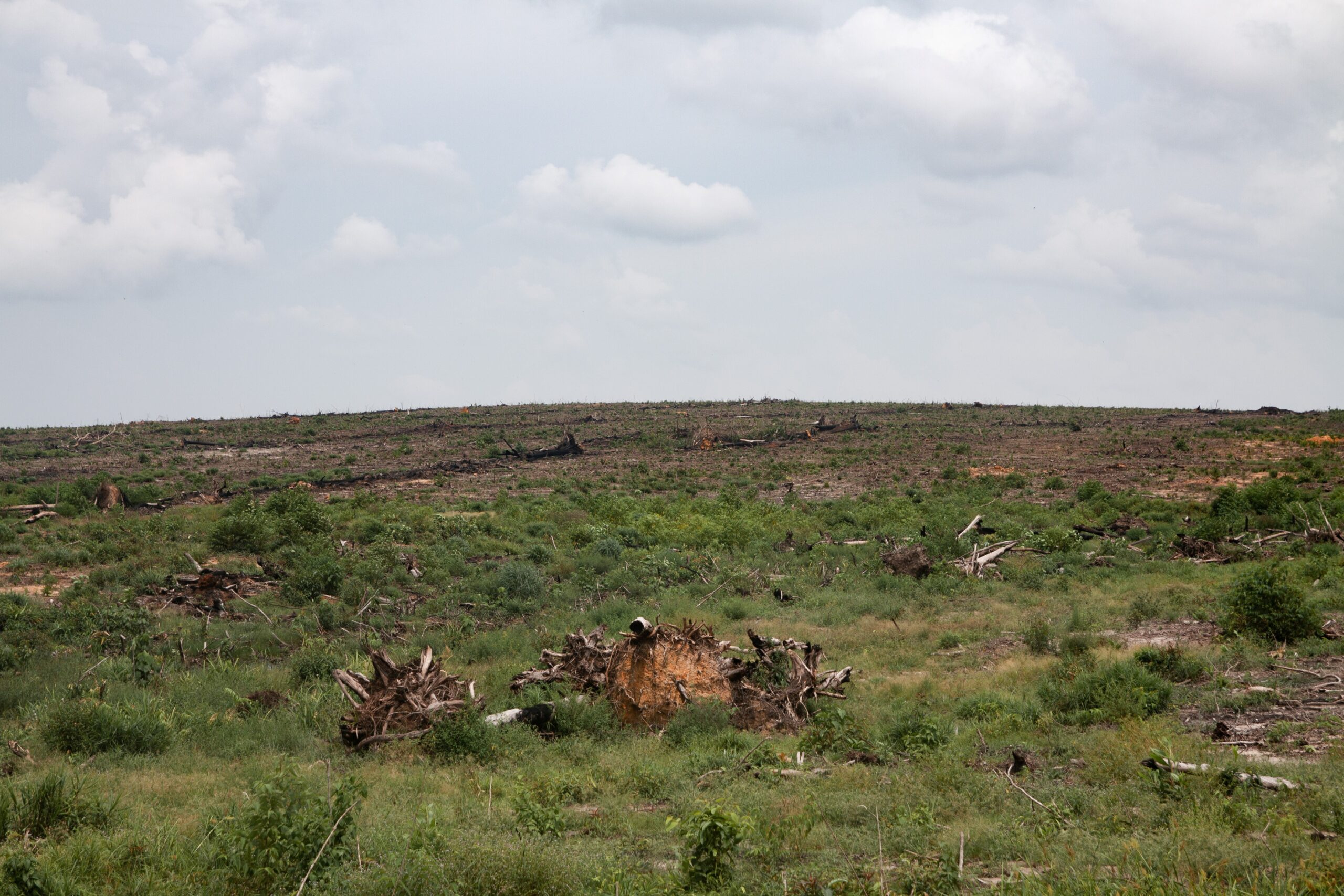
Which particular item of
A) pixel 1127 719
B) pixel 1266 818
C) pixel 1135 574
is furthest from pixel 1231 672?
pixel 1135 574

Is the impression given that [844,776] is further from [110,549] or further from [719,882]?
[110,549]

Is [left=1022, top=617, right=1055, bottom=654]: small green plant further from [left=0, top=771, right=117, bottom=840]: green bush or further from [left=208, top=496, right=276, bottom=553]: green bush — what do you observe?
[left=208, top=496, right=276, bottom=553]: green bush

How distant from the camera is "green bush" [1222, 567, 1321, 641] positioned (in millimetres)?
12547

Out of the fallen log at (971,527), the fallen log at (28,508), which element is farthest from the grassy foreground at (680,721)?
the fallen log at (28,508)

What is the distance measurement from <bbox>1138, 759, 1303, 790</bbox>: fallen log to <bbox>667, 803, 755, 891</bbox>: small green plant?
388 cm

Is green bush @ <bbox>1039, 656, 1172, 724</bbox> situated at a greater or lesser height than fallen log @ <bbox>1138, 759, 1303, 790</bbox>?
lesser

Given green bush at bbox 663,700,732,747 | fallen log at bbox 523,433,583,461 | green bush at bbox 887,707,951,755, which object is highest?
fallen log at bbox 523,433,583,461

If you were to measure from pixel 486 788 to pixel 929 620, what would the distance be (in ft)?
32.9

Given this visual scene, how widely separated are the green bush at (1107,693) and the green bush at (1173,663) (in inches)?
9.7

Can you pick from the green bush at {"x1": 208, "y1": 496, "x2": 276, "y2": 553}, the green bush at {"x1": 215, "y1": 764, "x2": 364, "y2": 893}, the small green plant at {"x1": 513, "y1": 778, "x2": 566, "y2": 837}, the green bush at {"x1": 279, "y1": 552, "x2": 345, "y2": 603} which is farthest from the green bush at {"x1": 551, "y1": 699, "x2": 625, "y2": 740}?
the green bush at {"x1": 208, "y1": 496, "x2": 276, "y2": 553}

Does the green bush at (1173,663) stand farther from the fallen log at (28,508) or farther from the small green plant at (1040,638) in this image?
the fallen log at (28,508)

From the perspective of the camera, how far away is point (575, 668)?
12.7m

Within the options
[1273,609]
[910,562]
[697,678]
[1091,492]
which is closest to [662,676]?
[697,678]

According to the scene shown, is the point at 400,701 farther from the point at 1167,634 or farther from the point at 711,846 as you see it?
the point at 1167,634
